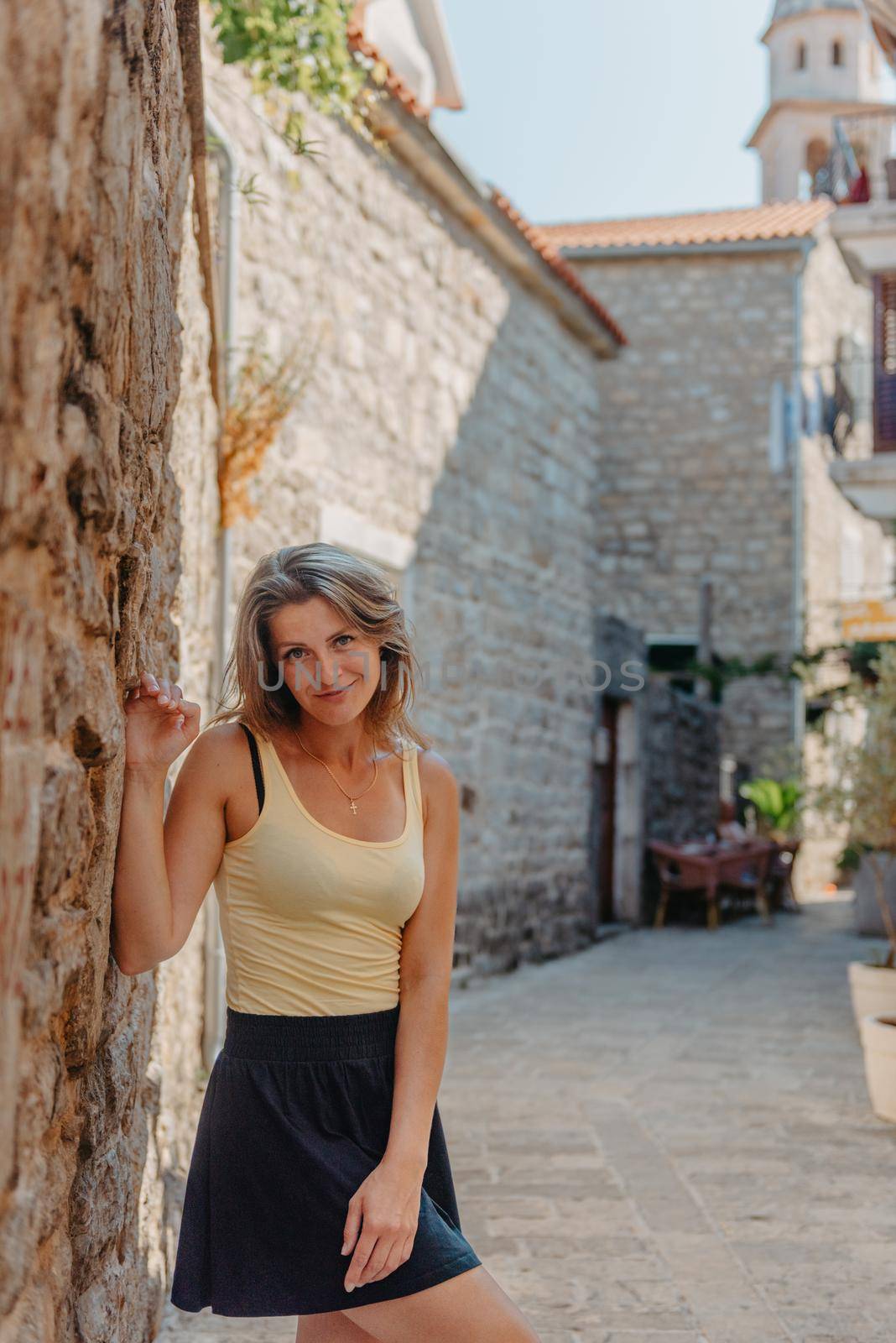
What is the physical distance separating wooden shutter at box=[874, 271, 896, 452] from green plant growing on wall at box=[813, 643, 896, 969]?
621cm

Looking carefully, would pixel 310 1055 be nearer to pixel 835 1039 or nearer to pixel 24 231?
pixel 24 231

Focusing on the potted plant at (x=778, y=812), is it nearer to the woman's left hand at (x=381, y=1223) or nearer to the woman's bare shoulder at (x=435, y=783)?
the woman's bare shoulder at (x=435, y=783)

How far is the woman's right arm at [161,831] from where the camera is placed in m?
1.77

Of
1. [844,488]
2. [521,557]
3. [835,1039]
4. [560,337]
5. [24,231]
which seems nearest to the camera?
[24,231]

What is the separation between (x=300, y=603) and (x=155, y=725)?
0.25 m

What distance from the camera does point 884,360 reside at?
13.3m

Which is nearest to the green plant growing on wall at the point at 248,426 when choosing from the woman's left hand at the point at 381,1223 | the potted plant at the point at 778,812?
the woman's left hand at the point at 381,1223

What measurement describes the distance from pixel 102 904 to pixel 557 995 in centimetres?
694

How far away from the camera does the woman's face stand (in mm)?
1896

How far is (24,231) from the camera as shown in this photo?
3.98ft

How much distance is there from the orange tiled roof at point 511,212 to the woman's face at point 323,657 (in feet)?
14.0

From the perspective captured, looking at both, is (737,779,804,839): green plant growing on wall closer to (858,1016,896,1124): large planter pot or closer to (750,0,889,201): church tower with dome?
(858,1016,896,1124): large planter pot

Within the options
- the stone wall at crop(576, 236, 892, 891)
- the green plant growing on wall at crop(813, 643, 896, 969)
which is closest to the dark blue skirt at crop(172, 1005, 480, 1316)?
the green plant growing on wall at crop(813, 643, 896, 969)

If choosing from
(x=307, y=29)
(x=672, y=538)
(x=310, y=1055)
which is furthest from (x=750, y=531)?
(x=310, y=1055)
